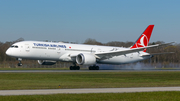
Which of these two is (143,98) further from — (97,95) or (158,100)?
(97,95)

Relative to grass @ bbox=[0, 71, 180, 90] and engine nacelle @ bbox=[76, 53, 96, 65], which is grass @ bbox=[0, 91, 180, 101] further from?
engine nacelle @ bbox=[76, 53, 96, 65]

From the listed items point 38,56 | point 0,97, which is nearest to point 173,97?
point 0,97

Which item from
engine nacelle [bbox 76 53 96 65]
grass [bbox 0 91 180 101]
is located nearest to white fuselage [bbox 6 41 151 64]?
engine nacelle [bbox 76 53 96 65]

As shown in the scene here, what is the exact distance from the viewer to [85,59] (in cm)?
4659

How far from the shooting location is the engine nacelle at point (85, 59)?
153 feet

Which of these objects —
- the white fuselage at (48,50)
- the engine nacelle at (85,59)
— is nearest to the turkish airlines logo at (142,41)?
the white fuselage at (48,50)

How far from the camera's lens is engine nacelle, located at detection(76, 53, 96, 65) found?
46.6m

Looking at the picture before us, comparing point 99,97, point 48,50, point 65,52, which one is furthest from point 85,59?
point 99,97

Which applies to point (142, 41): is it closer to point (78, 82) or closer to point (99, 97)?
point (78, 82)

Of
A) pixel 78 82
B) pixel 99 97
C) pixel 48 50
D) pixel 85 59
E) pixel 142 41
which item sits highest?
pixel 142 41

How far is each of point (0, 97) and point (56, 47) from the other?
109 ft

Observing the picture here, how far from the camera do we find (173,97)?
1521cm

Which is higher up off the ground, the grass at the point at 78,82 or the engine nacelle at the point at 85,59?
the engine nacelle at the point at 85,59

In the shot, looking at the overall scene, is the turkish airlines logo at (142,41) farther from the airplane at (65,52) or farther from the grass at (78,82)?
the grass at (78,82)
